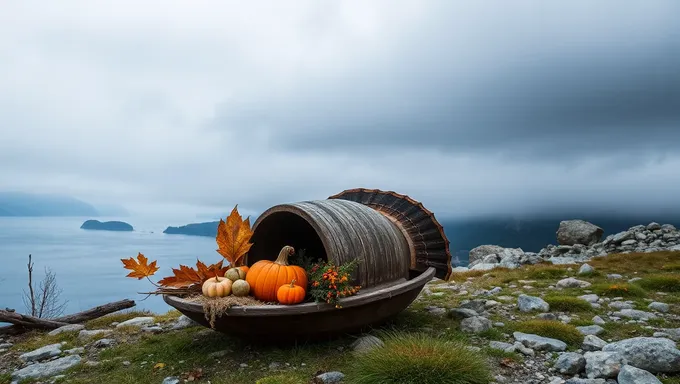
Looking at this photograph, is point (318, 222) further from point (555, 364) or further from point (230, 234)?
point (555, 364)

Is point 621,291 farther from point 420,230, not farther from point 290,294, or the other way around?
point 290,294

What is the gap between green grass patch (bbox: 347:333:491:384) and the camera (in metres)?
4.96

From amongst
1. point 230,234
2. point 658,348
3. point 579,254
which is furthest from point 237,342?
point 579,254

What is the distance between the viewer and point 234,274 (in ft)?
21.8

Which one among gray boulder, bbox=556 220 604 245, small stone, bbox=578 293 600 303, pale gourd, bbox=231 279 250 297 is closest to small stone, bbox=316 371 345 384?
pale gourd, bbox=231 279 250 297

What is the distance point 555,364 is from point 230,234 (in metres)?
4.88

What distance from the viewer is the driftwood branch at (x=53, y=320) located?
28.1 feet

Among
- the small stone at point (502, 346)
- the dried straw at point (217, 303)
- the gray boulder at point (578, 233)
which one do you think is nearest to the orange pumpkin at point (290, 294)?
the dried straw at point (217, 303)

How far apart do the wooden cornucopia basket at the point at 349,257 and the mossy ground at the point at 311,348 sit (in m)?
0.40

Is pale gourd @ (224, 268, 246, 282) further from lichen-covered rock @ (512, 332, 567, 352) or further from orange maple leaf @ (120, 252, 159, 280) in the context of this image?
lichen-covered rock @ (512, 332, 567, 352)

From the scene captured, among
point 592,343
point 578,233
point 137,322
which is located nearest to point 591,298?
point 592,343

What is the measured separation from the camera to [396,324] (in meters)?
7.79

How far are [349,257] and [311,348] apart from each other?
1.43 meters

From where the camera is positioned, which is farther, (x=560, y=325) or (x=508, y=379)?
(x=560, y=325)
